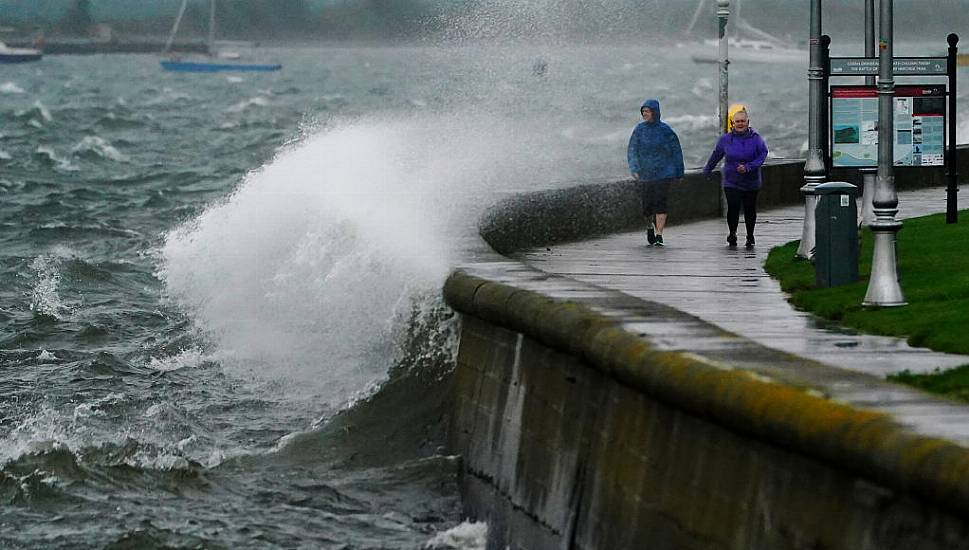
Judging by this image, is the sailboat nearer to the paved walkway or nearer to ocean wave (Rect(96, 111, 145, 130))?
ocean wave (Rect(96, 111, 145, 130))

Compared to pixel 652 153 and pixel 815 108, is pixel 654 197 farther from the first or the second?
pixel 815 108

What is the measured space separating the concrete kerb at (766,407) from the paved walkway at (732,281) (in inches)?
44.2

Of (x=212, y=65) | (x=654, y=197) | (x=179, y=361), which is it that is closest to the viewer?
(x=179, y=361)

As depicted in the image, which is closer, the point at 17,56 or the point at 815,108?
the point at 815,108

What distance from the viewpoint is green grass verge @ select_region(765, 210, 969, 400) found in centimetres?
1134

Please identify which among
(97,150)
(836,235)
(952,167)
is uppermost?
(952,167)

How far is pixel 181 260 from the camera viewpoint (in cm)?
2681

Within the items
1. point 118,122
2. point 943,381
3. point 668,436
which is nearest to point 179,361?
point 943,381

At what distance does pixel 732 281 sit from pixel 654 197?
12.7 ft

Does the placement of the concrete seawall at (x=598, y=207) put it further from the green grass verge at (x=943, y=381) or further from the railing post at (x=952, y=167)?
the green grass verge at (x=943, y=381)

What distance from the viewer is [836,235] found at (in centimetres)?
1434

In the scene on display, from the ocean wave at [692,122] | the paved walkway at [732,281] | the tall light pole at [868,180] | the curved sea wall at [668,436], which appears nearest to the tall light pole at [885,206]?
the paved walkway at [732,281]

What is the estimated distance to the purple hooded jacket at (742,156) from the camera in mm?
18906

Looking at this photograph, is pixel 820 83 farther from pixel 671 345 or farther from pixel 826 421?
pixel 826 421
